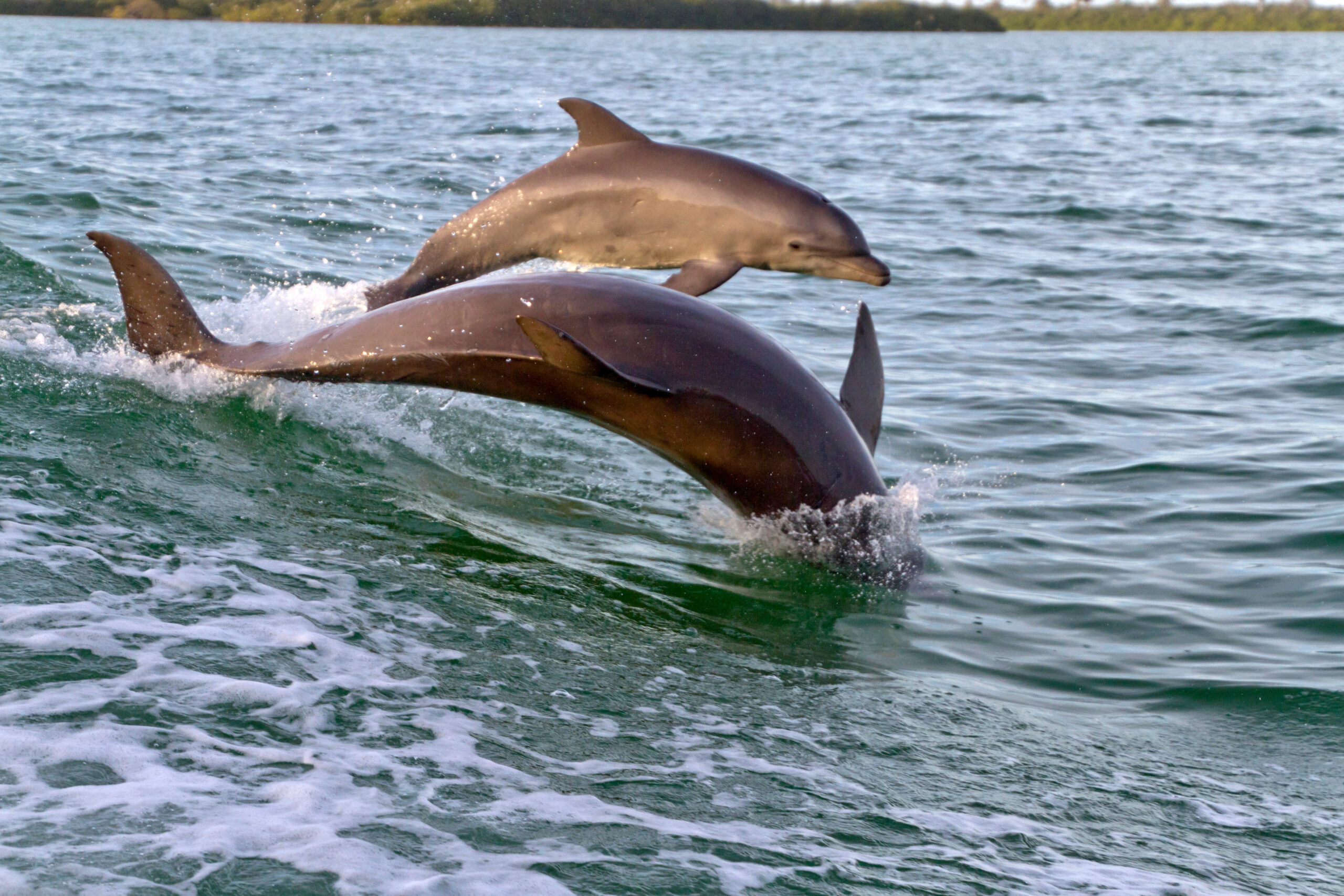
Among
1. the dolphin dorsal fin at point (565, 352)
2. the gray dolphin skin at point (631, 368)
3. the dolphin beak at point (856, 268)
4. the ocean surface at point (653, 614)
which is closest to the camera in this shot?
the ocean surface at point (653, 614)

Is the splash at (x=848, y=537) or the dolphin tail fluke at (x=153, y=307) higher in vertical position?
the dolphin tail fluke at (x=153, y=307)

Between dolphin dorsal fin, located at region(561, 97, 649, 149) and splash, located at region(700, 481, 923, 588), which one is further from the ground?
dolphin dorsal fin, located at region(561, 97, 649, 149)

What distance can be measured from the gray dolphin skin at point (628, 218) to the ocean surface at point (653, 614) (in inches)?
47.5

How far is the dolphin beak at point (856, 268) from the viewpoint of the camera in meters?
8.75

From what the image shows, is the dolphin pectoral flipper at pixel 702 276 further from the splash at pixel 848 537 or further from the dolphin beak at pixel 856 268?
the splash at pixel 848 537

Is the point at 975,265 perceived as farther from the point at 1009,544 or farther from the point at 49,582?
the point at 49,582

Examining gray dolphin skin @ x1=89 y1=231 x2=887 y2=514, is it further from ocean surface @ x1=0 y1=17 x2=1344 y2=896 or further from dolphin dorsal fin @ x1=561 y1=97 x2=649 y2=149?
dolphin dorsal fin @ x1=561 y1=97 x2=649 y2=149

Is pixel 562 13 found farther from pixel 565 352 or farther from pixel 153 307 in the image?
pixel 565 352

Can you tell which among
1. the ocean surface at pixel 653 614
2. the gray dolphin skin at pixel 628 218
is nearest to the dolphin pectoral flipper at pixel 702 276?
the gray dolphin skin at pixel 628 218

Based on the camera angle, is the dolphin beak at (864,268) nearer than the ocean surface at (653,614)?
No

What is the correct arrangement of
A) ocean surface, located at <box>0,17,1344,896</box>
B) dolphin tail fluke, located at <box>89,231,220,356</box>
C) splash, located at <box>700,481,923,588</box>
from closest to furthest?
ocean surface, located at <box>0,17,1344,896</box> < splash, located at <box>700,481,923,588</box> < dolphin tail fluke, located at <box>89,231,220,356</box>

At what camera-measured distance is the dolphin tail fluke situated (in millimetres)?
7430

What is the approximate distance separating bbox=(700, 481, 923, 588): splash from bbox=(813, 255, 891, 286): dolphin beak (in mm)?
1852

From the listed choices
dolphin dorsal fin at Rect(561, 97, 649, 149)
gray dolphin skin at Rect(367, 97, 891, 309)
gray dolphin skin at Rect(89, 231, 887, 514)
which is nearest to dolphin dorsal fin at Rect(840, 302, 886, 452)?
gray dolphin skin at Rect(89, 231, 887, 514)
